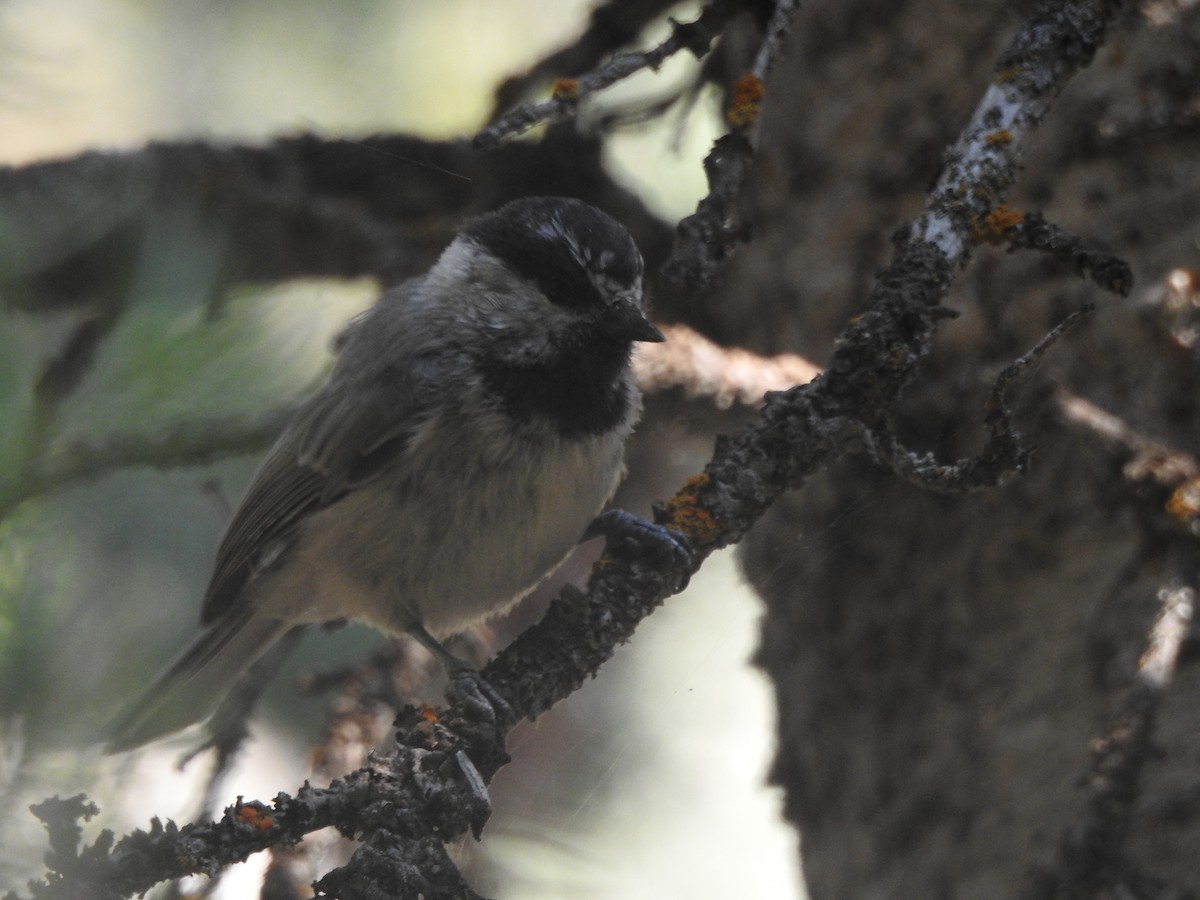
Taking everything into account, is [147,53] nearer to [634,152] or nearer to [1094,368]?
[634,152]

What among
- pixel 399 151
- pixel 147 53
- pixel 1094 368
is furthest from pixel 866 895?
pixel 147 53

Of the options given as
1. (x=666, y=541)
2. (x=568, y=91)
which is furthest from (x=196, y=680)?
(x=568, y=91)

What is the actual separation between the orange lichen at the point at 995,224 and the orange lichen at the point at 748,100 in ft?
0.96

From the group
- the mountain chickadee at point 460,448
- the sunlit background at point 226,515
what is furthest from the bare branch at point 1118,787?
the mountain chickadee at point 460,448

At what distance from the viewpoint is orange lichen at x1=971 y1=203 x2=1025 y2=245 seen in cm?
125

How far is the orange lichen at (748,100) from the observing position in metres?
1.33

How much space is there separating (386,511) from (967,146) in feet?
2.91

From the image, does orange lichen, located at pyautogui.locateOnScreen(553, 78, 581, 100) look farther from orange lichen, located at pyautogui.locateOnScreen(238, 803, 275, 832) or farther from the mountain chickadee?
orange lichen, located at pyautogui.locateOnScreen(238, 803, 275, 832)

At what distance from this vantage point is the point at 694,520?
4.25 ft

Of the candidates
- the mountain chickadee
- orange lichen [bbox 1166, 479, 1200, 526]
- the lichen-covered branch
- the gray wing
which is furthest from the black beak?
orange lichen [bbox 1166, 479, 1200, 526]

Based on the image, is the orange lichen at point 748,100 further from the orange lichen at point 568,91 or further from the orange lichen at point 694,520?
the orange lichen at point 694,520

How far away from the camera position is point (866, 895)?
143 cm

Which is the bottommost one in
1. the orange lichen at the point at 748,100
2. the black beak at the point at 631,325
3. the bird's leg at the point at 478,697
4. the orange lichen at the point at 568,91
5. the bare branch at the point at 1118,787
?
the bare branch at the point at 1118,787

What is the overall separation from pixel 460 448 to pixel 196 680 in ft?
1.43
